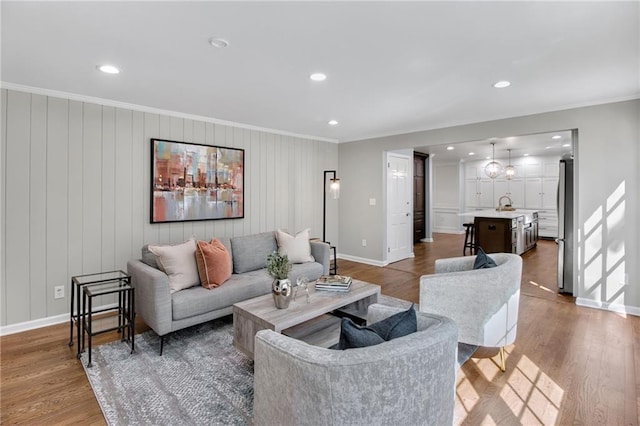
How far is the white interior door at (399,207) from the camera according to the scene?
604cm

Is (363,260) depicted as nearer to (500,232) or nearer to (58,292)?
(500,232)

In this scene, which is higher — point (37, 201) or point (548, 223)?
point (37, 201)

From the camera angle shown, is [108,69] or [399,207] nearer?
[108,69]

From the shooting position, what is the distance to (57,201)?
335 cm

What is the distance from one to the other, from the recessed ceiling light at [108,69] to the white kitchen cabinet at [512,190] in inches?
395

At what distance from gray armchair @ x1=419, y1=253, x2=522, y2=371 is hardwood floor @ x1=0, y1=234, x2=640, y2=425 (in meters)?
0.27

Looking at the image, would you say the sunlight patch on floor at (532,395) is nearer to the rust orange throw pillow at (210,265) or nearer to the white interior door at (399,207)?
the rust orange throw pillow at (210,265)

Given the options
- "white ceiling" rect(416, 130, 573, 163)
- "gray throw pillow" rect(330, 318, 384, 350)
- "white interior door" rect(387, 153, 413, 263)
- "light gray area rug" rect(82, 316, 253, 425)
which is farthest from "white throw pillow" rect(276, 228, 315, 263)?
"white ceiling" rect(416, 130, 573, 163)

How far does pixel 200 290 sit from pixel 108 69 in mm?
2056

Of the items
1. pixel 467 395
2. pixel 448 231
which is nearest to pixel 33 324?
pixel 467 395

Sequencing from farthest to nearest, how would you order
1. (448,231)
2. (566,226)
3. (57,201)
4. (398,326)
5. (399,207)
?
(448,231) < (399,207) < (566,226) < (57,201) < (398,326)

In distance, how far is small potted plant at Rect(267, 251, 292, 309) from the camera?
8.05 feet

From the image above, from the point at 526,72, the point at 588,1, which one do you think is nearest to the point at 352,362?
the point at 588,1

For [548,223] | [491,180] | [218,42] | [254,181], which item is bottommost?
[548,223]
